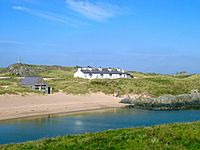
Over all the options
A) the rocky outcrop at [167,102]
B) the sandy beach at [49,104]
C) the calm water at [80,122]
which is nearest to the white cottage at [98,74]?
the sandy beach at [49,104]

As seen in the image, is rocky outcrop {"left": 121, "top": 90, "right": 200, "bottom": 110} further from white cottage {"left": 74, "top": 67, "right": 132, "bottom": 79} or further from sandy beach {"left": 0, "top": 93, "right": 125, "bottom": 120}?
white cottage {"left": 74, "top": 67, "right": 132, "bottom": 79}

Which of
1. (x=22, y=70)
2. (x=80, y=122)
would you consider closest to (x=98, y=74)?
(x=22, y=70)

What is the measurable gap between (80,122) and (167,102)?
25.8 meters

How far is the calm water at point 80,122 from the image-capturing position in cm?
3303

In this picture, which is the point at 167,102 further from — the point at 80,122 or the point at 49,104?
the point at 80,122

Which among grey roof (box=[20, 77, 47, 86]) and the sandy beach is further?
grey roof (box=[20, 77, 47, 86])

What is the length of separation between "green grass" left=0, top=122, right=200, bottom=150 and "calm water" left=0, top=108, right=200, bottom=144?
12989 millimetres

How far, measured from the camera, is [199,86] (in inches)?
3233

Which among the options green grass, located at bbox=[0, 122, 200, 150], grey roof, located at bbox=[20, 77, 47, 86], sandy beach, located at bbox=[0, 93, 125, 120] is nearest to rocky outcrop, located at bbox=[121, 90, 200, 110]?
sandy beach, located at bbox=[0, 93, 125, 120]

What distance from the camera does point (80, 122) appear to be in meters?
41.6

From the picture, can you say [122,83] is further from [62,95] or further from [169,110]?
[169,110]

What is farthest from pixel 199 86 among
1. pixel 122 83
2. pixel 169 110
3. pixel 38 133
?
pixel 38 133

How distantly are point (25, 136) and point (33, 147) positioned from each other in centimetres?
1649

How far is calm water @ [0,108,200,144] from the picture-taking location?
33.0 m
